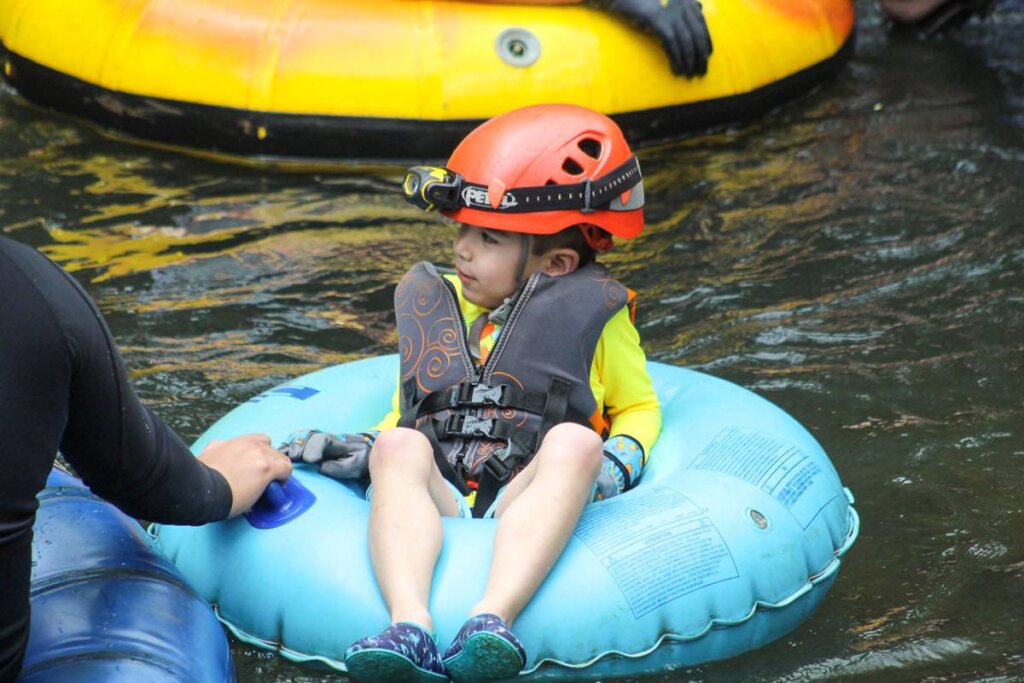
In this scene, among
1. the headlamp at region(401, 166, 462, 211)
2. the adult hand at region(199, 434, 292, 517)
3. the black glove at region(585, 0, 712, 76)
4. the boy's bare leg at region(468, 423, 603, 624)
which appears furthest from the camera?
the black glove at region(585, 0, 712, 76)

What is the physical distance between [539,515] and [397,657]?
17.4 inches

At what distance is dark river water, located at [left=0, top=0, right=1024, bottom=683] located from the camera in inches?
137

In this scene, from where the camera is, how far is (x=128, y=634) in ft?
8.12

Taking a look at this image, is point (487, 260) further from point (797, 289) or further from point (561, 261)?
point (797, 289)

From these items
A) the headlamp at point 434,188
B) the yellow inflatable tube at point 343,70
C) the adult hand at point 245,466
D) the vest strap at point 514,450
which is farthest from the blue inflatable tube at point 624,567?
the yellow inflatable tube at point 343,70

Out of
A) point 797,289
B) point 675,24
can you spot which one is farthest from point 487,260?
point 675,24

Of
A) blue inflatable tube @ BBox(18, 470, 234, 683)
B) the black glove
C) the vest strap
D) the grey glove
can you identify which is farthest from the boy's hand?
the black glove

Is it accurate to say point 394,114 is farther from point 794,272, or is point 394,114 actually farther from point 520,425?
point 520,425

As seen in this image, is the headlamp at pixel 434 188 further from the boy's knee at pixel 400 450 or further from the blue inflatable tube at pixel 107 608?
the blue inflatable tube at pixel 107 608

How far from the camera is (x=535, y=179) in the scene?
11.1 ft

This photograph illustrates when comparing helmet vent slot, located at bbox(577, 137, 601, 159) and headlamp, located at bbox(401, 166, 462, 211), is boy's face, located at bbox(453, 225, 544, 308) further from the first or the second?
helmet vent slot, located at bbox(577, 137, 601, 159)

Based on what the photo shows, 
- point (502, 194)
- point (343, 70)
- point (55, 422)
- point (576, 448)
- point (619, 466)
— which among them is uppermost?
point (55, 422)

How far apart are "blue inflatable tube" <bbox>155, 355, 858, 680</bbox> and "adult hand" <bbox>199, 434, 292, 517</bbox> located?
12cm

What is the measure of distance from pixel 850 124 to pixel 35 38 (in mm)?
3956
